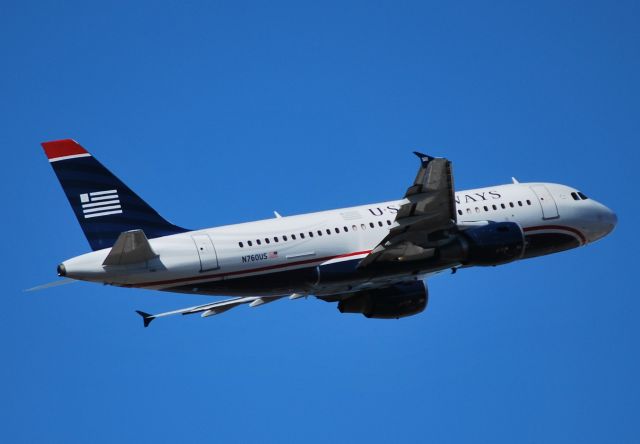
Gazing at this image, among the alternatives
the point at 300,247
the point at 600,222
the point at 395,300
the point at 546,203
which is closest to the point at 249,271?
the point at 300,247

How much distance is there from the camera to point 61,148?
5431 centimetres

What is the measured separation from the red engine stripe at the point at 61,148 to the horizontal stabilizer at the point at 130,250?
566cm

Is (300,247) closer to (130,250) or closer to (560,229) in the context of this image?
(130,250)

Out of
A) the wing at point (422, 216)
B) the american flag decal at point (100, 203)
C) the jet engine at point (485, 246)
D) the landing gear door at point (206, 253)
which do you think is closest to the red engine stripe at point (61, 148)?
the american flag decal at point (100, 203)

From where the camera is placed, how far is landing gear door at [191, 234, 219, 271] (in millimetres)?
53344

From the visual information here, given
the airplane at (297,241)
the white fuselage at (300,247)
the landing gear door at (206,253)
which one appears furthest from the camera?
the landing gear door at (206,253)

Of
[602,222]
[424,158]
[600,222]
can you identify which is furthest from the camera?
[602,222]

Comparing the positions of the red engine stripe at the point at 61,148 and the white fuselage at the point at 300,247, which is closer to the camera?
the white fuselage at the point at 300,247

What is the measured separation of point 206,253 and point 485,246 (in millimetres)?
12087

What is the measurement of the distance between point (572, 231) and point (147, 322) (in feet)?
66.9

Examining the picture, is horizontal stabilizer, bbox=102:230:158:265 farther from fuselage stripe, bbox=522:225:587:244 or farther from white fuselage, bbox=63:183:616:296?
fuselage stripe, bbox=522:225:587:244

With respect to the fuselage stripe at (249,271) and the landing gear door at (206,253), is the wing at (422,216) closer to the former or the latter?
the fuselage stripe at (249,271)

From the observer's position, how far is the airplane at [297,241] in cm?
5246

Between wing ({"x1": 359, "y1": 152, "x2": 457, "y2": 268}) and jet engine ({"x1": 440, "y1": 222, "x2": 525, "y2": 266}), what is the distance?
2.91 feet
